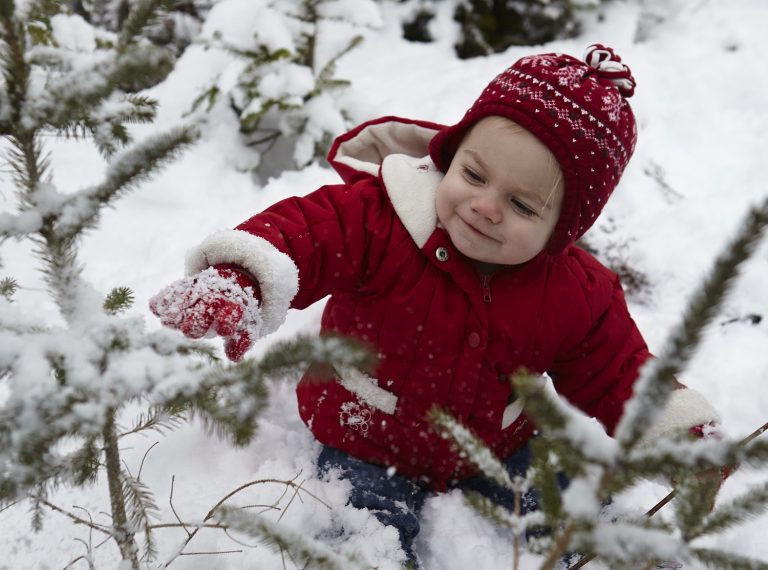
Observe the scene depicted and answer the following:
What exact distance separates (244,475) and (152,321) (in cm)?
88

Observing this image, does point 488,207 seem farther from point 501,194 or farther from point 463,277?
point 463,277

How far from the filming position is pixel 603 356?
208 centimetres

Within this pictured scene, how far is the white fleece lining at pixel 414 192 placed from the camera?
6.31 feet

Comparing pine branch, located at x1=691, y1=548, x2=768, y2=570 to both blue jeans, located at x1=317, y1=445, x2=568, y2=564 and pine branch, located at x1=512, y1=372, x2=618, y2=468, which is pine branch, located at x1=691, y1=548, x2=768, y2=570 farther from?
blue jeans, located at x1=317, y1=445, x2=568, y2=564

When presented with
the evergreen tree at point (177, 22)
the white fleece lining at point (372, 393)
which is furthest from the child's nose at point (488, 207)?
the evergreen tree at point (177, 22)

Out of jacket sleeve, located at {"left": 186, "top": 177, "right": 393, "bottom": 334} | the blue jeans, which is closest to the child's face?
jacket sleeve, located at {"left": 186, "top": 177, "right": 393, "bottom": 334}

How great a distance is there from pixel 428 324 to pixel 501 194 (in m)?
0.49

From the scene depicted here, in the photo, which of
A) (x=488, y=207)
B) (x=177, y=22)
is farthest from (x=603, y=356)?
(x=177, y=22)

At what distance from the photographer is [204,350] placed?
97 centimetres

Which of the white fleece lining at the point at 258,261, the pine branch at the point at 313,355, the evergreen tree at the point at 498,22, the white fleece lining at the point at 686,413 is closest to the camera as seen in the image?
the pine branch at the point at 313,355

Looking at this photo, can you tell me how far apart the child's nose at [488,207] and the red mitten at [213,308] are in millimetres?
714

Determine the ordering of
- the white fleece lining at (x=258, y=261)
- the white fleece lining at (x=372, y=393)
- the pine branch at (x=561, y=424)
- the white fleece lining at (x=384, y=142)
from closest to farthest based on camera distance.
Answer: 1. the pine branch at (x=561, y=424)
2. the white fleece lining at (x=258, y=261)
3. the white fleece lining at (x=372, y=393)
4. the white fleece lining at (x=384, y=142)

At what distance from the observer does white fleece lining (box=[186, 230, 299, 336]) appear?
4.90ft

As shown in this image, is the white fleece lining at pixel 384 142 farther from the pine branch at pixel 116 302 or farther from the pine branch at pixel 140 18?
the pine branch at pixel 140 18
